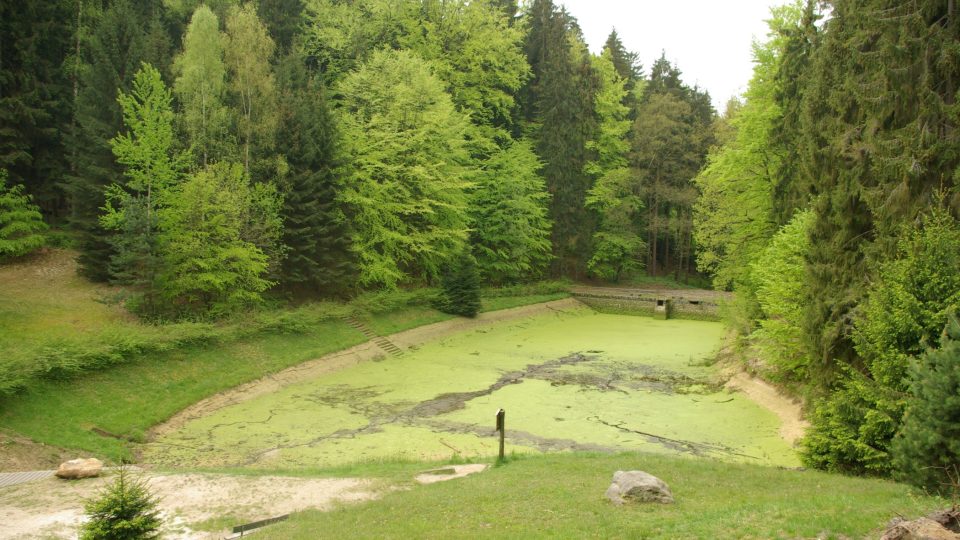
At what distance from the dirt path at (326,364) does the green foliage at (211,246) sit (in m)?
4.30

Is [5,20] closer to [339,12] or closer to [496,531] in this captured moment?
[339,12]

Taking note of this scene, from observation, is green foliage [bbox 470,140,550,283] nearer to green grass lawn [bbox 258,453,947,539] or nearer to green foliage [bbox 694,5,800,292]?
green foliage [bbox 694,5,800,292]

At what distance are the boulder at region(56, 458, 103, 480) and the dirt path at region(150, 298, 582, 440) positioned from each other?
4.95m

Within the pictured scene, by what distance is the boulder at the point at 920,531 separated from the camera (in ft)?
19.2

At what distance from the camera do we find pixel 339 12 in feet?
136

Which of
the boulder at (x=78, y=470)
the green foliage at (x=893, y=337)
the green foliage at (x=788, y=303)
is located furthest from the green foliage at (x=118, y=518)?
the green foliage at (x=788, y=303)

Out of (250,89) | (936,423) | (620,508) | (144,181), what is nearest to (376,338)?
(144,181)

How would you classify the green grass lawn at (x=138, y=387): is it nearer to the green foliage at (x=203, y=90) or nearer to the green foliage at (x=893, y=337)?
the green foliage at (x=203, y=90)

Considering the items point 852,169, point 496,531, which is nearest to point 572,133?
point 852,169

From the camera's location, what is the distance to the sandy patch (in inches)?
412

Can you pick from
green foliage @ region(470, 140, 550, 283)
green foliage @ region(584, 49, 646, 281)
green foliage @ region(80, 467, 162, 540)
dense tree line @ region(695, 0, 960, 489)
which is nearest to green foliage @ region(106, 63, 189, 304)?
green foliage @ region(80, 467, 162, 540)

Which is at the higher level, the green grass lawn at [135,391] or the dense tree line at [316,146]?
the dense tree line at [316,146]

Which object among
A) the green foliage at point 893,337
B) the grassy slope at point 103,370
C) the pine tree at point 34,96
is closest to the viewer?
the green foliage at point 893,337

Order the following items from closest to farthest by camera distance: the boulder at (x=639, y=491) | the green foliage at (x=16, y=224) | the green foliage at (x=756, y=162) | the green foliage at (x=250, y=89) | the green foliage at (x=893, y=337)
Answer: the boulder at (x=639, y=491)
the green foliage at (x=893, y=337)
the green foliage at (x=16, y=224)
the green foliage at (x=756, y=162)
the green foliage at (x=250, y=89)
